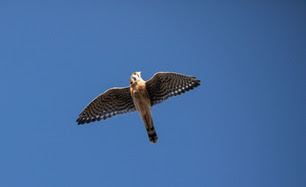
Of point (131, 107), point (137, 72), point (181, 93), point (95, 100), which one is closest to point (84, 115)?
point (95, 100)

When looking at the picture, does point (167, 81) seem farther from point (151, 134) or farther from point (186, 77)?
point (151, 134)

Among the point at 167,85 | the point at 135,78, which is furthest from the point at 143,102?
the point at 167,85

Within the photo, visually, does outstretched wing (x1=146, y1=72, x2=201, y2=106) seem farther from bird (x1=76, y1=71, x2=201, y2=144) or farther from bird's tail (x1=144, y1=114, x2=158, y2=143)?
bird's tail (x1=144, y1=114, x2=158, y2=143)

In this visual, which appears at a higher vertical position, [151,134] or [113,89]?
[113,89]

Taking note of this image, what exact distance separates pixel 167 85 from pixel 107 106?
2397mm

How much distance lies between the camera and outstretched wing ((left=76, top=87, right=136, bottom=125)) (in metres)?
15.1

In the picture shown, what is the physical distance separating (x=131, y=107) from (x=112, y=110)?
0.70 meters

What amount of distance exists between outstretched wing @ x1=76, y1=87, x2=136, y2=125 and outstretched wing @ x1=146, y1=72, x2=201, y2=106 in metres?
0.95

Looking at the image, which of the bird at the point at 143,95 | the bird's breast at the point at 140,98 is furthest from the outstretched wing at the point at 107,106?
the bird's breast at the point at 140,98

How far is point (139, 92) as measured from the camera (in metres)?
14.3

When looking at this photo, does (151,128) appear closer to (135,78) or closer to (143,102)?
(143,102)

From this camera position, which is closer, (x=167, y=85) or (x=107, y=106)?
(x=167, y=85)

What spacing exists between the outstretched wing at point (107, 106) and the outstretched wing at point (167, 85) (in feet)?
3.12

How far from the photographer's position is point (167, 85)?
14594 millimetres
